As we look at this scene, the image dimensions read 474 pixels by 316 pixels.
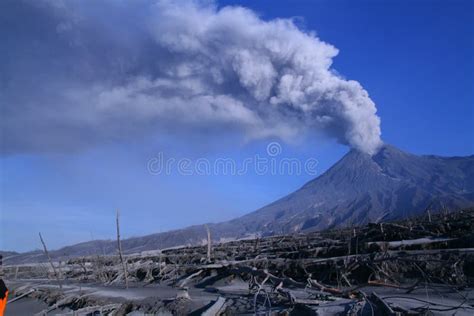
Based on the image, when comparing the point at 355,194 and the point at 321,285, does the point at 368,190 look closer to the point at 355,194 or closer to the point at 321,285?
the point at 355,194

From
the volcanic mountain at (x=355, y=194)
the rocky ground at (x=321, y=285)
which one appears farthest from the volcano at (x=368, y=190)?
the rocky ground at (x=321, y=285)

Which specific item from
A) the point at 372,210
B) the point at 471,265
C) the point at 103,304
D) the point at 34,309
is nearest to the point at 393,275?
the point at 471,265

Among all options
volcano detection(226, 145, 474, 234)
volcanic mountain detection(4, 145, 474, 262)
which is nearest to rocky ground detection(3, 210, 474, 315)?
volcanic mountain detection(4, 145, 474, 262)

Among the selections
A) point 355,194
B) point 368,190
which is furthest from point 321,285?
point 368,190

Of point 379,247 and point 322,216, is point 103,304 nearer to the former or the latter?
point 379,247

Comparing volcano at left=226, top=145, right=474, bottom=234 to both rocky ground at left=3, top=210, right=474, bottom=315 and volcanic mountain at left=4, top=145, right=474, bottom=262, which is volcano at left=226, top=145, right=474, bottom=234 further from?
rocky ground at left=3, top=210, right=474, bottom=315

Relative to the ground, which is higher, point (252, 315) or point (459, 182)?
point (459, 182)
